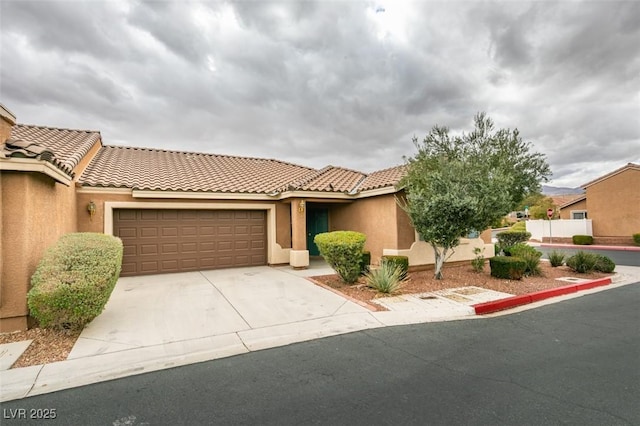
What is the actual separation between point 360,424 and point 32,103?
2103 centimetres

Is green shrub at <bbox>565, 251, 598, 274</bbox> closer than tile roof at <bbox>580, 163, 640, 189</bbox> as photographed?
Yes

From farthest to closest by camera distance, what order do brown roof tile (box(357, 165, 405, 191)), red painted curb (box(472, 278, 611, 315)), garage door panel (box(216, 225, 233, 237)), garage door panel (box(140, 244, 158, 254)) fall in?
garage door panel (box(216, 225, 233, 237)) < brown roof tile (box(357, 165, 405, 191)) < garage door panel (box(140, 244, 158, 254)) < red painted curb (box(472, 278, 611, 315))

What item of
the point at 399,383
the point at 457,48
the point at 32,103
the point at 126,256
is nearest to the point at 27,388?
the point at 399,383

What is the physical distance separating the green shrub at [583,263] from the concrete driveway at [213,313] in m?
9.93

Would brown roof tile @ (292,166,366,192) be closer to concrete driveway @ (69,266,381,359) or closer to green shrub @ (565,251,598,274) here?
concrete driveway @ (69,266,381,359)

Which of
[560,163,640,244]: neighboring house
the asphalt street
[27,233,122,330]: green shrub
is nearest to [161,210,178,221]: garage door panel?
[27,233,122,330]: green shrub

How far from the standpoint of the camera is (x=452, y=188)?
28.1 feet

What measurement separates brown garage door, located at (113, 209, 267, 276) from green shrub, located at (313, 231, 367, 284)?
4.91m

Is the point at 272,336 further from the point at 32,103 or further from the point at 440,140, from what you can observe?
the point at 32,103

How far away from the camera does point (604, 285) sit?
387 inches

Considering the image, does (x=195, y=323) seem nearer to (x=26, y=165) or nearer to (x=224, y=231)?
(x=26, y=165)

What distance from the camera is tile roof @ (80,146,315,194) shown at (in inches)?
442

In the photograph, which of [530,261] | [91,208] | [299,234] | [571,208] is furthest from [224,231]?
[571,208]

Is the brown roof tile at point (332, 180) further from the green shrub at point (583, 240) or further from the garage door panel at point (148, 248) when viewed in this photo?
the green shrub at point (583, 240)
